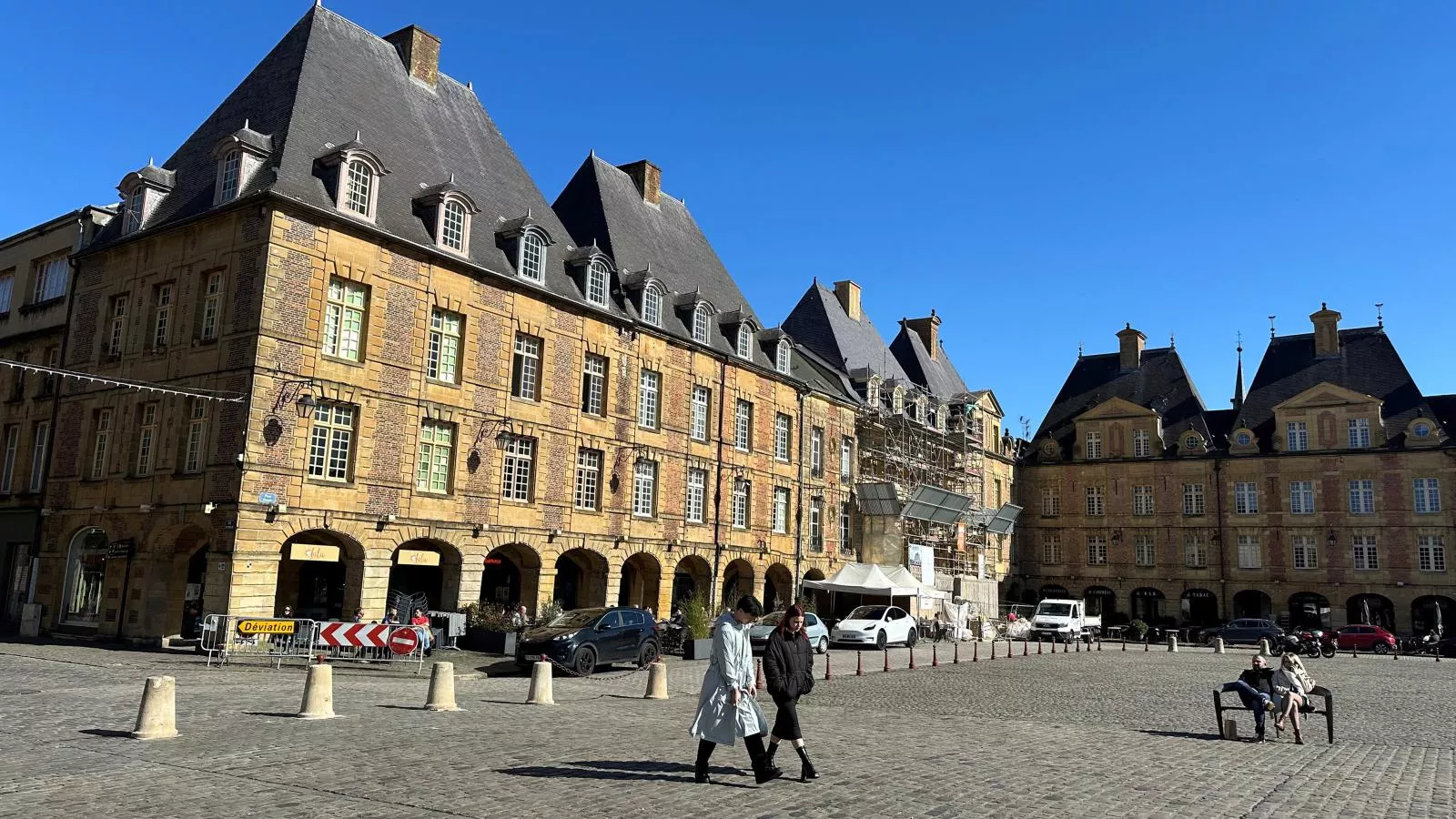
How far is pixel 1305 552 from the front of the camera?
4894 cm

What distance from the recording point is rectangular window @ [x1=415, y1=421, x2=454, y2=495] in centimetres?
2455

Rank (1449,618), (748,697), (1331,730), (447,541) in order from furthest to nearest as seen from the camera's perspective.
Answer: (1449,618)
(447,541)
(1331,730)
(748,697)

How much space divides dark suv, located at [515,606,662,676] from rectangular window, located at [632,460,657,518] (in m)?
8.31

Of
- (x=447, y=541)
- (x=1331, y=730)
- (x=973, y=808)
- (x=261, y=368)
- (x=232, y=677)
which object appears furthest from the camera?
(x=447, y=541)

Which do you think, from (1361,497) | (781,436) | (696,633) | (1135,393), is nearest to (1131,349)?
(1135,393)

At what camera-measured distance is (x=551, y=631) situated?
805 inches

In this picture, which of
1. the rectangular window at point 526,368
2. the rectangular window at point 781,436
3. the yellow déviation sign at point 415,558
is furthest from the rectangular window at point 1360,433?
the yellow déviation sign at point 415,558

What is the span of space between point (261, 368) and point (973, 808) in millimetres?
17842

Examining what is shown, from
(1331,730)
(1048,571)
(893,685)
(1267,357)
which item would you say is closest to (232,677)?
(893,685)

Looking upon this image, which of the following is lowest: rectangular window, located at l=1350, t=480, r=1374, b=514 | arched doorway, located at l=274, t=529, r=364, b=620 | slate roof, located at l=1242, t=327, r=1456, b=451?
arched doorway, located at l=274, t=529, r=364, b=620

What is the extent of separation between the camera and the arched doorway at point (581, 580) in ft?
95.5

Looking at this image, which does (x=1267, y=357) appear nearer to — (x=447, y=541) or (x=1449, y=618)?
(x=1449, y=618)

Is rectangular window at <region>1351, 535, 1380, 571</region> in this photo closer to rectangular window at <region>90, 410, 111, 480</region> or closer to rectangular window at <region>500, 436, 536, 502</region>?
rectangular window at <region>500, 436, 536, 502</region>

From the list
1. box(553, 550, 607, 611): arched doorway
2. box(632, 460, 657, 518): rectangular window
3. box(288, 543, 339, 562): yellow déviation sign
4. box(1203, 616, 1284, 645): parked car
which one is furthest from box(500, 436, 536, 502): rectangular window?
box(1203, 616, 1284, 645): parked car
